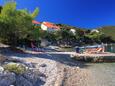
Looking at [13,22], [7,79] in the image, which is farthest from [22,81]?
[13,22]

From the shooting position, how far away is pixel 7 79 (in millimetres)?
16281

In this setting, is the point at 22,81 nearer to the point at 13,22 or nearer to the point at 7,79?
the point at 7,79

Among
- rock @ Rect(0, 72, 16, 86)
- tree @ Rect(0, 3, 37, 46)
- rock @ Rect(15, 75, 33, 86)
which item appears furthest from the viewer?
tree @ Rect(0, 3, 37, 46)

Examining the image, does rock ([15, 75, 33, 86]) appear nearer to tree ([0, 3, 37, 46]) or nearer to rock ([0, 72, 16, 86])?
rock ([0, 72, 16, 86])

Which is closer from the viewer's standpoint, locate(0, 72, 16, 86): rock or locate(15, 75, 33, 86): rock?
locate(0, 72, 16, 86): rock

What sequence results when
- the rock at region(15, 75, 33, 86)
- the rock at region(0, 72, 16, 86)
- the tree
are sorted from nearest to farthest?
1. the rock at region(0, 72, 16, 86)
2. the rock at region(15, 75, 33, 86)
3. the tree

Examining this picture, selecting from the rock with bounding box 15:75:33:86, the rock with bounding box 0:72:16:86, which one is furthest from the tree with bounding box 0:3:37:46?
the rock with bounding box 0:72:16:86

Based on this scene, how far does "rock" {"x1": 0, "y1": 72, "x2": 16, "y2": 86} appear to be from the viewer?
15972 millimetres

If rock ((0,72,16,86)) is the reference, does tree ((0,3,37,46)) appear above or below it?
above

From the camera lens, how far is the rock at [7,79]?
16.0 m

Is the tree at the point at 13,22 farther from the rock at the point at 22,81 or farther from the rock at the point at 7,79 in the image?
the rock at the point at 7,79

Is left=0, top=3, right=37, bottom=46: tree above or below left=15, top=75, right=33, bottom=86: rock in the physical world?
above

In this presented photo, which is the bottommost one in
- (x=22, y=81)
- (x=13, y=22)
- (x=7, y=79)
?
(x=22, y=81)

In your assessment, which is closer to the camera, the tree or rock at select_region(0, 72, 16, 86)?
rock at select_region(0, 72, 16, 86)
